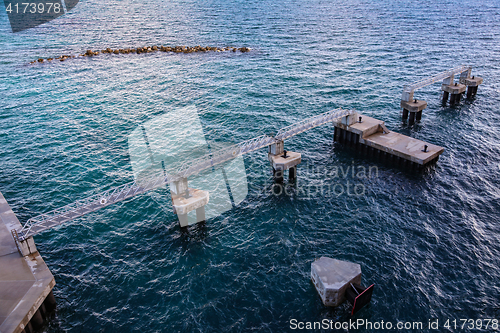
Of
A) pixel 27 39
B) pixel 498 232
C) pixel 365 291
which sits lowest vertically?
pixel 498 232

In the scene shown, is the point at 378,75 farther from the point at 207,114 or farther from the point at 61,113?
the point at 61,113

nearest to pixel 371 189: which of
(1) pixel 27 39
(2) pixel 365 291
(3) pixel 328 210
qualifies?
(3) pixel 328 210

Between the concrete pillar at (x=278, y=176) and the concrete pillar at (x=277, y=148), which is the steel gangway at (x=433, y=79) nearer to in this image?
the concrete pillar at (x=277, y=148)

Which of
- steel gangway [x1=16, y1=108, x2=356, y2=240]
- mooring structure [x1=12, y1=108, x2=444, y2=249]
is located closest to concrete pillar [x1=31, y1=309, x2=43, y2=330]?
mooring structure [x1=12, y1=108, x2=444, y2=249]

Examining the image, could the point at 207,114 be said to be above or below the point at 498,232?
above

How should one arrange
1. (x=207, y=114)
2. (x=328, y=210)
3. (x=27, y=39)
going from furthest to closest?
(x=27, y=39), (x=207, y=114), (x=328, y=210)

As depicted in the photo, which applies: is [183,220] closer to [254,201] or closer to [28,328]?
[254,201]

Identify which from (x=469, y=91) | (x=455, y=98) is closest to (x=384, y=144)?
(x=455, y=98)
